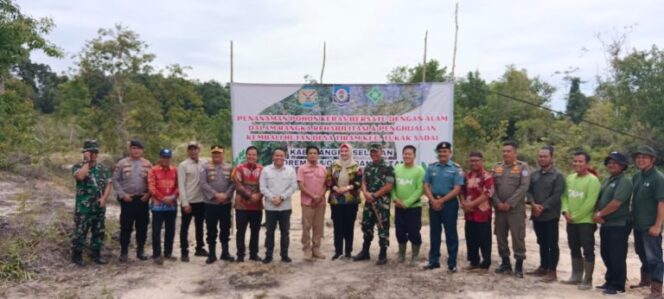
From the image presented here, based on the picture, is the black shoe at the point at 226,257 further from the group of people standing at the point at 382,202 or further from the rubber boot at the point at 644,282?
the rubber boot at the point at 644,282

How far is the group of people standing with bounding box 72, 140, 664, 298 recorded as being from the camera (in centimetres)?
551

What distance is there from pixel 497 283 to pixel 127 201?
14.1 feet

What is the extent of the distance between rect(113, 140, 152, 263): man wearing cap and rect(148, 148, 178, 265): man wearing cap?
10cm

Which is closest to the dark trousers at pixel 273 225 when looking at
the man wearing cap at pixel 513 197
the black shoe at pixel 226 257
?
the black shoe at pixel 226 257

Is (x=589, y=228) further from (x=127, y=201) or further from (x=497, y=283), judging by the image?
(x=127, y=201)

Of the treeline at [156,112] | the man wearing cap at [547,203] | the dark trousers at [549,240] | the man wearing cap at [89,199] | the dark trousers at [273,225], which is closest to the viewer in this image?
the man wearing cap at [547,203]

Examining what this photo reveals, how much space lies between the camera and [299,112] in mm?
7945

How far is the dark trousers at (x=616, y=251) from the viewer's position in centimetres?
524

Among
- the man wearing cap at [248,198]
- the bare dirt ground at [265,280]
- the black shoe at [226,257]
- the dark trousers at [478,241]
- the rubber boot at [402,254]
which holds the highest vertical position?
the man wearing cap at [248,198]

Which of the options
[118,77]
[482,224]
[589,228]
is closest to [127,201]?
[482,224]

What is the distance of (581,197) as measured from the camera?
17.9ft

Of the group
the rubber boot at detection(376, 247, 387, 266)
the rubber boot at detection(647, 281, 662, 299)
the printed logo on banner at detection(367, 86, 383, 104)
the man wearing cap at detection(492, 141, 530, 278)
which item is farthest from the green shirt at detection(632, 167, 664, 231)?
the printed logo on banner at detection(367, 86, 383, 104)

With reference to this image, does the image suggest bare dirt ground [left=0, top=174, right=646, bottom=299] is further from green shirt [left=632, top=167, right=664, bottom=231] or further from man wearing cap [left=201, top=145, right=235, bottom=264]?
green shirt [left=632, top=167, right=664, bottom=231]

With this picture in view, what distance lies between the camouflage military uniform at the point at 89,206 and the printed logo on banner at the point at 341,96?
3360 millimetres
